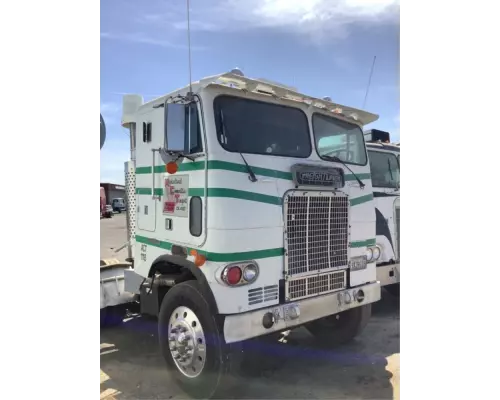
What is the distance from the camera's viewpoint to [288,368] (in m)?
3.29

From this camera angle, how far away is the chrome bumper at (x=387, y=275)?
4.16 meters

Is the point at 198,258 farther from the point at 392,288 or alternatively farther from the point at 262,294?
the point at 392,288

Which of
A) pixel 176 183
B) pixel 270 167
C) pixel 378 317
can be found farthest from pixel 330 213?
pixel 378 317

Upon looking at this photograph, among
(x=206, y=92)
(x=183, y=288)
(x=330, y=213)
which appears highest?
(x=206, y=92)

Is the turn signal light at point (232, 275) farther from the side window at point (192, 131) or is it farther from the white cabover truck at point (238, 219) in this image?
the side window at point (192, 131)

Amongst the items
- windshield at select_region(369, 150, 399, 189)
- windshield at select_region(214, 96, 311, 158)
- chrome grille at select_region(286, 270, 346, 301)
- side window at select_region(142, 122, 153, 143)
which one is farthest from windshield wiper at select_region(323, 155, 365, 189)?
side window at select_region(142, 122, 153, 143)

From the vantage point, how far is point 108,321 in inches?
165

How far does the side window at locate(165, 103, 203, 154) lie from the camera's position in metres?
2.77

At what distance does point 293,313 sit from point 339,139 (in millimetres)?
1645

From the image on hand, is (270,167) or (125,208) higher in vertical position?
(270,167)

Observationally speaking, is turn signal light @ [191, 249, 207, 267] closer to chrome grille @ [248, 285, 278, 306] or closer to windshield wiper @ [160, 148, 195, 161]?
chrome grille @ [248, 285, 278, 306]
